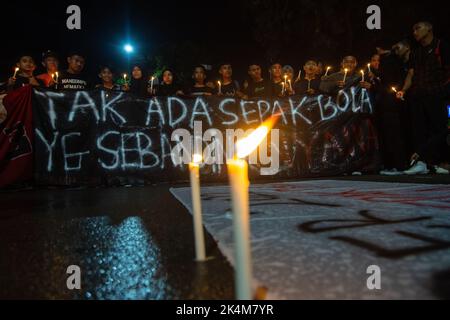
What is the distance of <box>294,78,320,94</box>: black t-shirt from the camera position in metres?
7.40

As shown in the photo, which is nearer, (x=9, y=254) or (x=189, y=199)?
A: (x=9, y=254)

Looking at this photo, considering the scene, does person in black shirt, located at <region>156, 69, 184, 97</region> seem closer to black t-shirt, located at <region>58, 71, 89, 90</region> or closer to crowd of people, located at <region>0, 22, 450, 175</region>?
crowd of people, located at <region>0, 22, 450, 175</region>

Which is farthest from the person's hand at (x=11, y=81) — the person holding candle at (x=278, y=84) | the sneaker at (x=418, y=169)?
the sneaker at (x=418, y=169)

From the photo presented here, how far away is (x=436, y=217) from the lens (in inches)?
94.6

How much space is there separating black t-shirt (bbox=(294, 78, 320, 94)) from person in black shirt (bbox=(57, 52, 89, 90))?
13.2 feet

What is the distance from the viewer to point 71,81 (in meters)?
6.52

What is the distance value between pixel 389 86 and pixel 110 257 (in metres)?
6.69

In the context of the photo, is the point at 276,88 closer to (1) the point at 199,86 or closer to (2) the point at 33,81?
(1) the point at 199,86

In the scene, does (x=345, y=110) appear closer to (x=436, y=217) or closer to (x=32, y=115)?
(x=436, y=217)

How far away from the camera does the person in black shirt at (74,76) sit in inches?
255

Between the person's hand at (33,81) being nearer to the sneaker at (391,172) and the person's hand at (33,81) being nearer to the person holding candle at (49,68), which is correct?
the person holding candle at (49,68)

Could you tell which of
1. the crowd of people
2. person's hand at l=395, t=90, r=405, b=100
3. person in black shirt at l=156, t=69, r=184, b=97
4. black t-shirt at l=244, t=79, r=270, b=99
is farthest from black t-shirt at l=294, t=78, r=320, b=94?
person in black shirt at l=156, t=69, r=184, b=97
